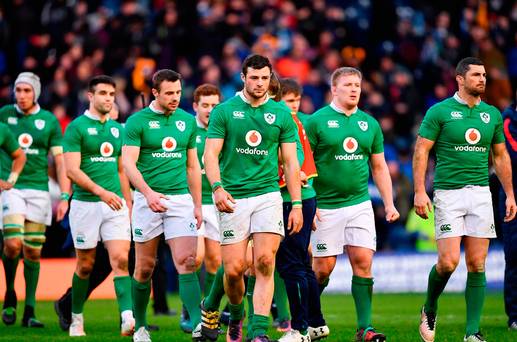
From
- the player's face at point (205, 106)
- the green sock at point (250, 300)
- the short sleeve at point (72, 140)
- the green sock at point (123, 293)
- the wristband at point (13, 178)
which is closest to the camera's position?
the green sock at point (250, 300)

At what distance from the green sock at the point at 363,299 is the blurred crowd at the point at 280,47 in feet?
35.2

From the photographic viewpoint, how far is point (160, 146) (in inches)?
485

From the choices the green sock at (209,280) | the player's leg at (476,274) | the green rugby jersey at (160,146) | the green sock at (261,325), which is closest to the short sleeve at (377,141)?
the player's leg at (476,274)

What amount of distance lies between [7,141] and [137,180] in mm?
3811

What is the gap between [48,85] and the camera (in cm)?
2314

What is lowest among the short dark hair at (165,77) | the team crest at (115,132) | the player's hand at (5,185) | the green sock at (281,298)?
the green sock at (281,298)

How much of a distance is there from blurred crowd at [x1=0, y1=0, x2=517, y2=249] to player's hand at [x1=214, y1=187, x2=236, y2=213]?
1173cm

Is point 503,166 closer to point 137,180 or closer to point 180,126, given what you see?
point 180,126

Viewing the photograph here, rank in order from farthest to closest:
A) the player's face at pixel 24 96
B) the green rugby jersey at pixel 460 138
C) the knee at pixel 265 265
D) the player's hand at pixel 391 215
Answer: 1. the player's face at pixel 24 96
2. the green rugby jersey at pixel 460 138
3. the player's hand at pixel 391 215
4. the knee at pixel 265 265

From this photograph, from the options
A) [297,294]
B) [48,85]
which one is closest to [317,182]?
[297,294]

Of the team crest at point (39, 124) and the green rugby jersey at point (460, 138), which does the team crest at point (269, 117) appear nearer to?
the green rugby jersey at point (460, 138)

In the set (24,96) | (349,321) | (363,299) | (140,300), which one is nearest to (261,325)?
(363,299)

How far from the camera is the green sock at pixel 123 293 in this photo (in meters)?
12.8

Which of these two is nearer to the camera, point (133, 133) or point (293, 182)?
point (293, 182)
